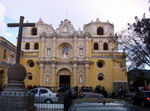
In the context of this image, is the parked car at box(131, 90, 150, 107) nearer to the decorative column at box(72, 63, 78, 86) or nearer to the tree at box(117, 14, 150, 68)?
the tree at box(117, 14, 150, 68)

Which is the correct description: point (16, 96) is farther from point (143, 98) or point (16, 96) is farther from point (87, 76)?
point (87, 76)

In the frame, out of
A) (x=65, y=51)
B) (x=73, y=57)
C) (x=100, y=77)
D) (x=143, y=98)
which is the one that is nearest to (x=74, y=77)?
(x=73, y=57)

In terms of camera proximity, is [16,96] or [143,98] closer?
[16,96]

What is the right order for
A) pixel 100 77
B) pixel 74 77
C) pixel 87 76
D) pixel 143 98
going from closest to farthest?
pixel 143 98, pixel 87 76, pixel 74 77, pixel 100 77

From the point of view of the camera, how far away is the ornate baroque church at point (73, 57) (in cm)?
3647

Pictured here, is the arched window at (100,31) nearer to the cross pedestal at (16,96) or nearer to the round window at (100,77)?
the round window at (100,77)

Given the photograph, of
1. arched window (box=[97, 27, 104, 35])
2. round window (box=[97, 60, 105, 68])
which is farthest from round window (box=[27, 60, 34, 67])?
arched window (box=[97, 27, 104, 35])

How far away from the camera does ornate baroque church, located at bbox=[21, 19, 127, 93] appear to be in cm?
3647

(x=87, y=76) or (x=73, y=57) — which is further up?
(x=73, y=57)

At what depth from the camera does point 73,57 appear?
37125mm

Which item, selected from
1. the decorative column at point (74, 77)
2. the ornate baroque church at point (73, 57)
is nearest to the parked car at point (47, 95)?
the ornate baroque church at point (73, 57)

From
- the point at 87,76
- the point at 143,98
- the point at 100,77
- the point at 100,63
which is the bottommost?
the point at 143,98

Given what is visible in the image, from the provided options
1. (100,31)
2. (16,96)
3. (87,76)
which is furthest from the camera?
(100,31)

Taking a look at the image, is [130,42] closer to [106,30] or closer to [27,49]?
[106,30]
